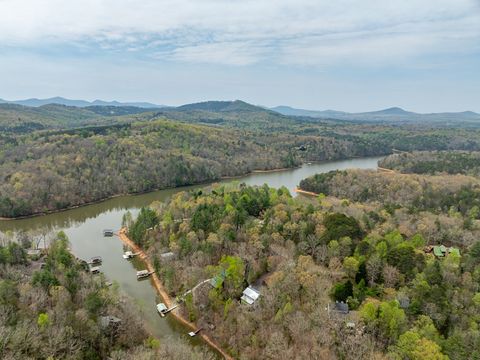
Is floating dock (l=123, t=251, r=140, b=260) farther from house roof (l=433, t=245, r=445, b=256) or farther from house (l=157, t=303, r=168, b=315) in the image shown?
house roof (l=433, t=245, r=445, b=256)

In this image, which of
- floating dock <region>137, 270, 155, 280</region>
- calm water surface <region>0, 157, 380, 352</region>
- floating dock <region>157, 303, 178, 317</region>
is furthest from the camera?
floating dock <region>137, 270, 155, 280</region>

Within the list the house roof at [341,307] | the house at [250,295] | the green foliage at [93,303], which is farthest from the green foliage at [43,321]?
the house roof at [341,307]

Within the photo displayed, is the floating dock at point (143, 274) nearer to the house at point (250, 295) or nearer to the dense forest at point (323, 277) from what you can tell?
the dense forest at point (323, 277)

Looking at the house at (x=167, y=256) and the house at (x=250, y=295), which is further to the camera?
the house at (x=167, y=256)

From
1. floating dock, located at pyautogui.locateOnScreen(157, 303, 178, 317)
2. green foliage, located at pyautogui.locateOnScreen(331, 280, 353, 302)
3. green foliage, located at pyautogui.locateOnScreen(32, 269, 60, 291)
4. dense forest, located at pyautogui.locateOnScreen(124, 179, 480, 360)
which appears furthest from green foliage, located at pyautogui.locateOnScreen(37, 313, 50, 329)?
green foliage, located at pyautogui.locateOnScreen(331, 280, 353, 302)

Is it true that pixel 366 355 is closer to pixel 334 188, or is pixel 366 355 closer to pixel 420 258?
pixel 420 258

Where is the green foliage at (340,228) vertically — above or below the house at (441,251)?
above

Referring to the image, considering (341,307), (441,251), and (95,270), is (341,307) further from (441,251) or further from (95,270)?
(95,270)
